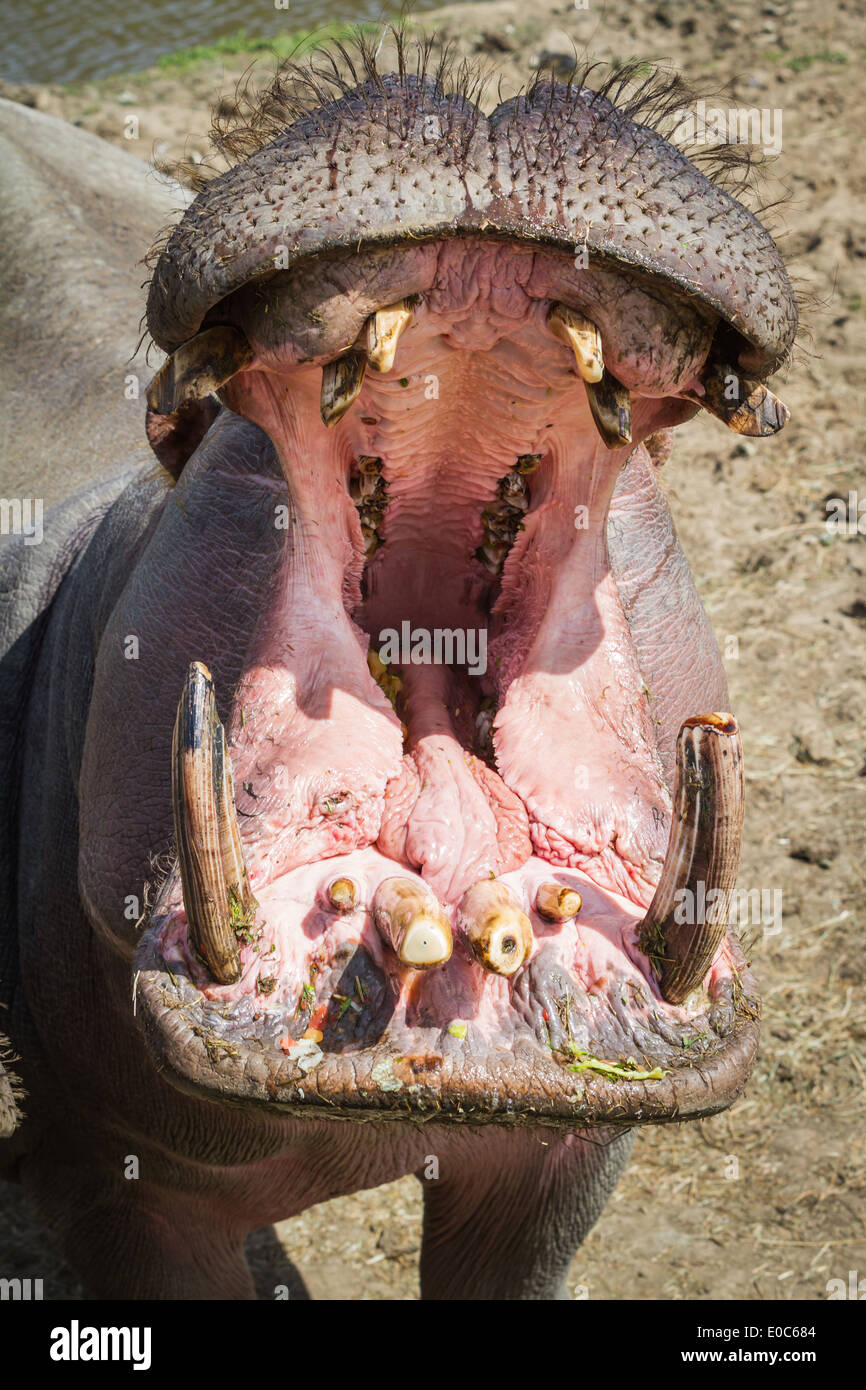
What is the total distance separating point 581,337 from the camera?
6.31 ft

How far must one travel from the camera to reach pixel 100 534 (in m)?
3.21

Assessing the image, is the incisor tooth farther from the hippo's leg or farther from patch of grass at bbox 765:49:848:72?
patch of grass at bbox 765:49:848:72

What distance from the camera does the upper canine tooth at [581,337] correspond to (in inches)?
74.7

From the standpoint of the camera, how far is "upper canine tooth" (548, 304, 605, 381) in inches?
74.7

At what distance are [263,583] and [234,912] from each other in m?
0.66

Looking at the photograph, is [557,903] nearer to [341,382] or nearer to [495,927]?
[495,927]

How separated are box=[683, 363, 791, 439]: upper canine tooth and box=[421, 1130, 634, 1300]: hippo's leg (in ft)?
5.40

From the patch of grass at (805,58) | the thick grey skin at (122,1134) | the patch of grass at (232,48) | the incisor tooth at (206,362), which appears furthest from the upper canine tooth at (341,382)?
the patch of grass at (232,48)

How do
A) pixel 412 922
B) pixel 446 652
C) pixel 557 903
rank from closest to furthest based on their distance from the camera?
pixel 412 922 < pixel 557 903 < pixel 446 652

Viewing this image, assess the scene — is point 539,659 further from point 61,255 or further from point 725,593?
point 725,593

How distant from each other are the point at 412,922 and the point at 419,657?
25.2 inches

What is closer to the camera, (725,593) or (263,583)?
(263,583)

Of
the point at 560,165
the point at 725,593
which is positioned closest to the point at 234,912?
the point at 560,165

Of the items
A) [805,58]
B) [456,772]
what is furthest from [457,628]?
→ [805,58]
